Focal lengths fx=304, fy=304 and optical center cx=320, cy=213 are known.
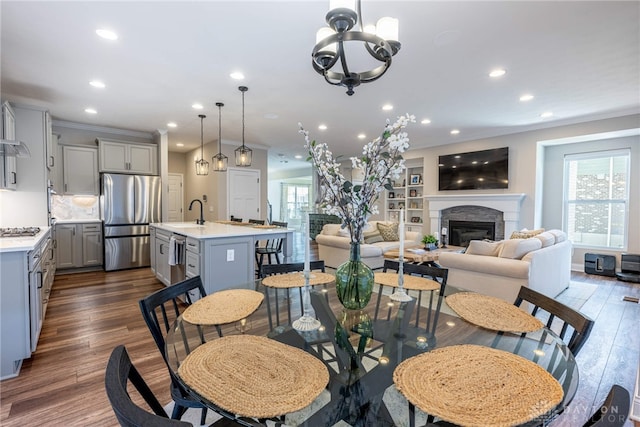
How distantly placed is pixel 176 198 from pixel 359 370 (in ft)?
26.4

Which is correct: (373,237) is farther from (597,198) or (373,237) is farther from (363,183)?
(363,183)

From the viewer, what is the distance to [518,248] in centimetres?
343

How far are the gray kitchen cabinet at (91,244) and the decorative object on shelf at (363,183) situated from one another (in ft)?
18.7

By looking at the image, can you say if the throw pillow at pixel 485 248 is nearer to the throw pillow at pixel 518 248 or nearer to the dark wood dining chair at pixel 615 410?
the throw pillow at pixel 518 248

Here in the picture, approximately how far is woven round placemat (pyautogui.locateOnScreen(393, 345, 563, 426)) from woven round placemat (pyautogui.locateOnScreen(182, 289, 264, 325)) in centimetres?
80

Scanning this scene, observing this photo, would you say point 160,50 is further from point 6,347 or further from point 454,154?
point 454,154

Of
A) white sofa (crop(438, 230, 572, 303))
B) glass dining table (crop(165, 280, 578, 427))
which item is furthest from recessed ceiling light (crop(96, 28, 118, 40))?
white sofa (crop(438, 230, 572, 303))

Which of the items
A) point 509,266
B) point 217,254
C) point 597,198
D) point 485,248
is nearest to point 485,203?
point 597,198

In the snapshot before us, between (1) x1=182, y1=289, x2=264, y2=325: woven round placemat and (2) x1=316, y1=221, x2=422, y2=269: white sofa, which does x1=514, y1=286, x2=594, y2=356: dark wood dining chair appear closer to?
(1) x1=182, y1=289, x2=264, y2=325: woven round placemat

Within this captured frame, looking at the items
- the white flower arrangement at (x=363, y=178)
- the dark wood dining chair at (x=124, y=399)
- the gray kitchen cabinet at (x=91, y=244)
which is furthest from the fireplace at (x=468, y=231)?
the gray kitchen cabinet at (x=91, y=244)

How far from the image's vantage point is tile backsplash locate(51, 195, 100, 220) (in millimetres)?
5426

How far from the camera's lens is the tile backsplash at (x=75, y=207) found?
17.8 feet

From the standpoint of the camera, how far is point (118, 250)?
217 inches

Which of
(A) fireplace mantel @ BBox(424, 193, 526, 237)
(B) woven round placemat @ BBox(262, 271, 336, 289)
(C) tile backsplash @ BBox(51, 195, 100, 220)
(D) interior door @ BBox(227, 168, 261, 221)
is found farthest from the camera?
(D) interior door @ BBox(227, 168, 261, 221)
